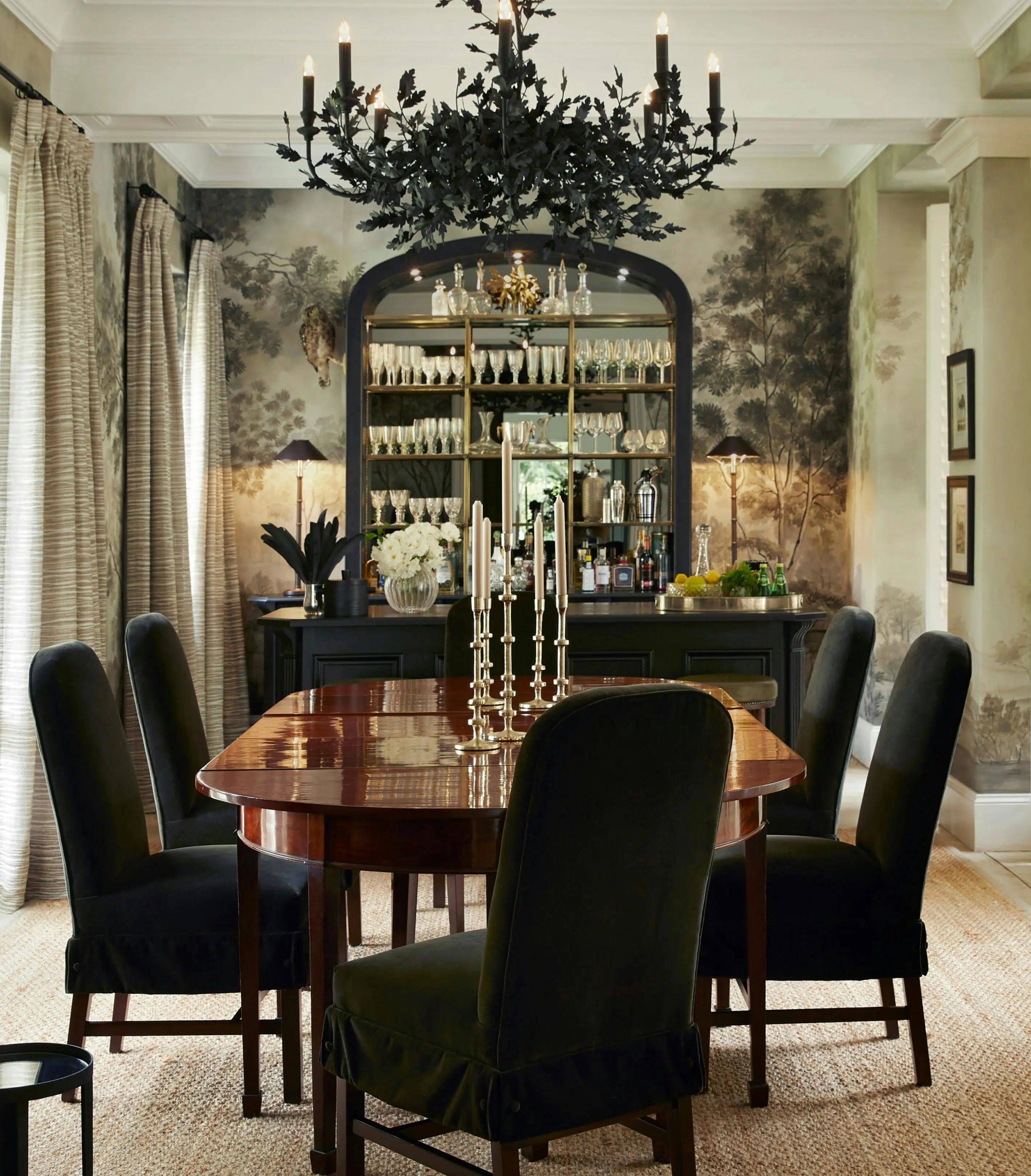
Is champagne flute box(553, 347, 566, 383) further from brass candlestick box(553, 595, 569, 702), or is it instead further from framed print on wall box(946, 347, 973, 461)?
brass candlestick box(553, 595, 569, 702)

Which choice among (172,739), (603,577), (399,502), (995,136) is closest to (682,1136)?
(172,739)

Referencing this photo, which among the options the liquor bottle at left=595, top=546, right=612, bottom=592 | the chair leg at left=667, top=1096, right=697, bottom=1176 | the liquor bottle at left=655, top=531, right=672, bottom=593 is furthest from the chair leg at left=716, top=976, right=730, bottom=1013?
the liquor bottle at left=655, top=531, right=672, bottom=593

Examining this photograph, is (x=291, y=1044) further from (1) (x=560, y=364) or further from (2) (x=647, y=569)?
(1) (x=560, y=364)

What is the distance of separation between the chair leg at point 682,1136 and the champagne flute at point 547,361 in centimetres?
505

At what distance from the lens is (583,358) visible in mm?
6590

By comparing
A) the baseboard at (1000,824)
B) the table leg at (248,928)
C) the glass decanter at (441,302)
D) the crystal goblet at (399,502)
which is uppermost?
the glass decanter at (441,302)

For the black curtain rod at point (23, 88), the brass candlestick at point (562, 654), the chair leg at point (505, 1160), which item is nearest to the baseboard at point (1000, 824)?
the brass candlestick at point (562, 654)

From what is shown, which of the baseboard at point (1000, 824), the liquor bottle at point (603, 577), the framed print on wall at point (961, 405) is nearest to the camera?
the baseboard at point (1000, 824)

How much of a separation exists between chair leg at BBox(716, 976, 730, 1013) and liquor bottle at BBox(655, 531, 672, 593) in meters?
3.92

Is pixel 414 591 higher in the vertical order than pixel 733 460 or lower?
lower

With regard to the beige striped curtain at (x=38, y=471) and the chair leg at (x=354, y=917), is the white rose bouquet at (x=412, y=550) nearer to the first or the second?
the beige striped curtain at (x=38, y=471)

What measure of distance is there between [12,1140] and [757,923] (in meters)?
1.40

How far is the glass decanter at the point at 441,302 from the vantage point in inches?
→ 253

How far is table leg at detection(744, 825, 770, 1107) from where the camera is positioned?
2400mm
